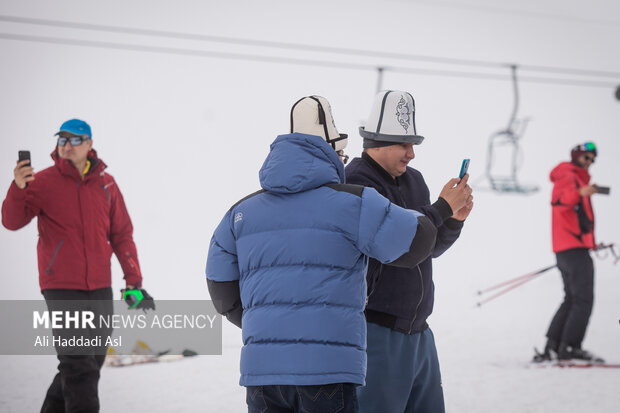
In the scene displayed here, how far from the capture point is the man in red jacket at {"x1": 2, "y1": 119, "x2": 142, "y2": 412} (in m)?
3.06

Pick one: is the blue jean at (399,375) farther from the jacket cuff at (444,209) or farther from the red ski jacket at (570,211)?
the red ski jacket at (570,211)

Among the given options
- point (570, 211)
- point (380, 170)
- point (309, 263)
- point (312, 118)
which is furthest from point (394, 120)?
point (570, 211)

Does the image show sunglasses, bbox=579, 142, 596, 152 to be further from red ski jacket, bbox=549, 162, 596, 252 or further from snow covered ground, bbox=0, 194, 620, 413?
snow covered ground, bbox=0, 194, 620, 413

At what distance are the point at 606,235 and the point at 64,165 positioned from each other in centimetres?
929

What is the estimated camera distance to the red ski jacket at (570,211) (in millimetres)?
5113

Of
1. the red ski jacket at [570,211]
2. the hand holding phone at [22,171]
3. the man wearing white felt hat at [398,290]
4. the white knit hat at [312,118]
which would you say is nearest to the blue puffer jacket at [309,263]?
the white knit hat at [312,118]

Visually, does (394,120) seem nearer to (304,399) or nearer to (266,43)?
(304,399)

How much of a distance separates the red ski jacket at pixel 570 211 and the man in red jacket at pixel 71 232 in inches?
130

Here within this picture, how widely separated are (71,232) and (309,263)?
1.81 metres

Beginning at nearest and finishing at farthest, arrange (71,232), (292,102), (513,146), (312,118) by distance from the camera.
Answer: (312,118) < (71,232) < (513,146) < (292,102)

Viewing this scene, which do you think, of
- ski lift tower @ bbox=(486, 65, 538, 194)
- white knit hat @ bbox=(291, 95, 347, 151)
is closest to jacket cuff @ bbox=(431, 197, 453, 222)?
white knit hat @ bbox=(291, 95, 347, 151)

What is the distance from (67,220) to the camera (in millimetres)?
3191

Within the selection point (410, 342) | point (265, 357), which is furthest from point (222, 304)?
point (410, 342)

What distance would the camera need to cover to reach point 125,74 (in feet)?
27.0
